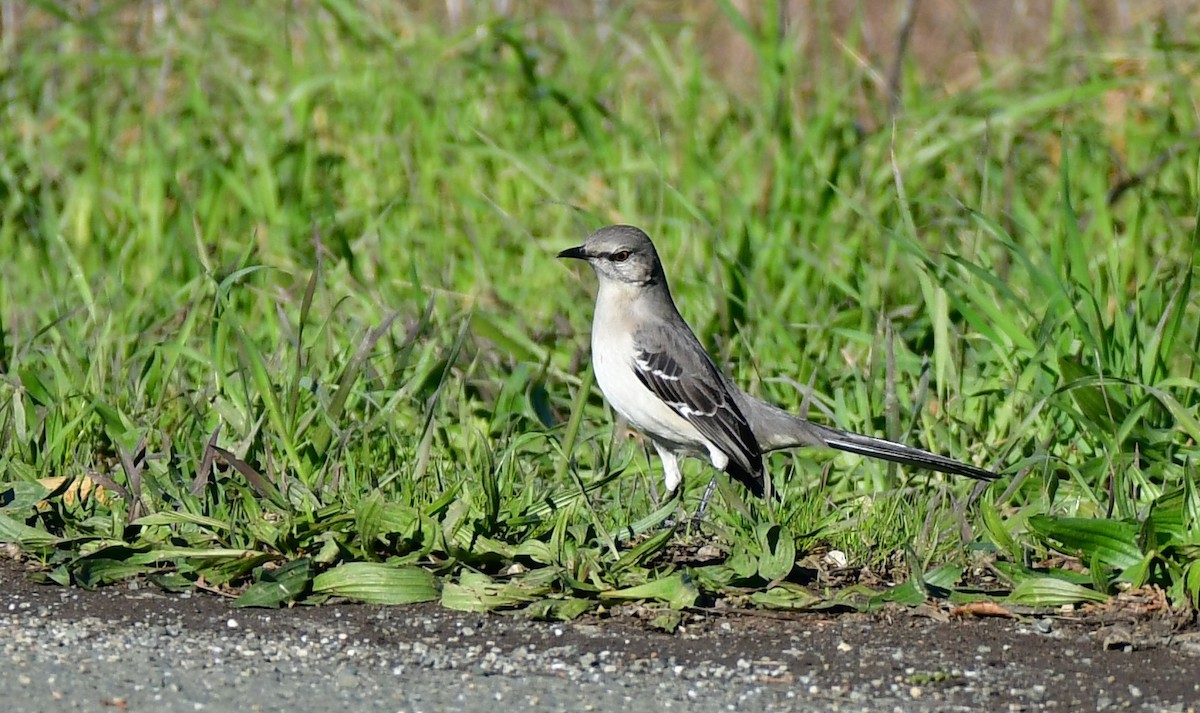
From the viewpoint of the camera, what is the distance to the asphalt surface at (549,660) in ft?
13.0

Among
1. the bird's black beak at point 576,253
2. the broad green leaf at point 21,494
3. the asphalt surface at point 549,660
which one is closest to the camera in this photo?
the asphalt surface at point 549,660

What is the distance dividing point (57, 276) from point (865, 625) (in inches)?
184

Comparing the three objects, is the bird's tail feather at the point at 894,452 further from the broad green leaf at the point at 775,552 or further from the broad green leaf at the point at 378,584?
the broad green leaf at the point at 378,584

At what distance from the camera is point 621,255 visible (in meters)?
6.45

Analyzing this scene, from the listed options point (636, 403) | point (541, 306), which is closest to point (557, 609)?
point (636, 403)

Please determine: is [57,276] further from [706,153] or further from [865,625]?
[865,625]

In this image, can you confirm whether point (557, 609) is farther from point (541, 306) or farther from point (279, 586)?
point (541, 306)

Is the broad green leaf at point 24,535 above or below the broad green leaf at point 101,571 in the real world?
above

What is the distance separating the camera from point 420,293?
7.11 m

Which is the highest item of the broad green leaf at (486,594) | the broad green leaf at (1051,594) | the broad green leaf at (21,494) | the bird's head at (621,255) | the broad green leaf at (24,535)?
the bird's head at (621,255)

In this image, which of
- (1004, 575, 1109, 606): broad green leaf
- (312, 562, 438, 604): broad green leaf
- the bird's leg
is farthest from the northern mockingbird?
(312, 562, 438, 604): broad green leaf

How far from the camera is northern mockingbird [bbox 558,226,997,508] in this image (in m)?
5.87

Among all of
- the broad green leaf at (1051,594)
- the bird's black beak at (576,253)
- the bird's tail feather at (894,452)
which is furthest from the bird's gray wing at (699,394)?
the broad green leaf at (1051,594)

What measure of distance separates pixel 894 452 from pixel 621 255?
4.65ft
